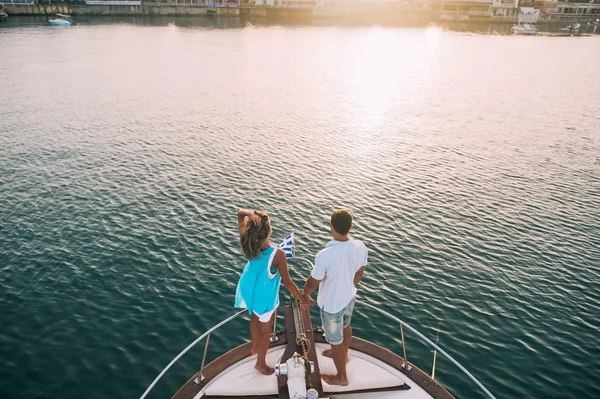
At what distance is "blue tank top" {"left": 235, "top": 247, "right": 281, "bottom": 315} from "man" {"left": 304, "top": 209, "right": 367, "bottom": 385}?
69cm

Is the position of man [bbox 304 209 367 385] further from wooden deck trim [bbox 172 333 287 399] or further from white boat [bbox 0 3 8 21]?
white boat [bbox 0 3 8 21]

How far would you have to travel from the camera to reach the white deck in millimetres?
7844

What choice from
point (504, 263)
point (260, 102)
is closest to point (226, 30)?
point (260, 102)

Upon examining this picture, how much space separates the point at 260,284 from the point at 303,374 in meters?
1.80

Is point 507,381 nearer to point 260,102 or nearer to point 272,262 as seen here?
point 272,262

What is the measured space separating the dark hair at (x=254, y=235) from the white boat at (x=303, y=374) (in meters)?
2.10

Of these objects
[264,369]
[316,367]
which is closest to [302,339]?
[316,367]

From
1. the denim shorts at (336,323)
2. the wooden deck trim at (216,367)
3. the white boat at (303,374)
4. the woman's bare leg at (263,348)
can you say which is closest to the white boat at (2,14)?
the wooden deck trim at (216,367)

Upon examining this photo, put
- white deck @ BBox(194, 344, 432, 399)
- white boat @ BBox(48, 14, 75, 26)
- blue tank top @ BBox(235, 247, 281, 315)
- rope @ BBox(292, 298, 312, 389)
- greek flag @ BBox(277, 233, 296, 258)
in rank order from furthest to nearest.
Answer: white boat @ BBox(48, 14, 75, 26) < greek flag @ BBox(277, 233, 296, 258) < white deck @ BBox(194, 344, 432, 399) < blue tank top @ BBox(235, 247, 281, 315) < rope @ BBox(292, 298, 312, 389)

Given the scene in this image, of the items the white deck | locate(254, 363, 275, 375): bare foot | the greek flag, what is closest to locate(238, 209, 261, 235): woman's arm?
the greek flag

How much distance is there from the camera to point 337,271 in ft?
23.7

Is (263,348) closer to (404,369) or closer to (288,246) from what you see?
(288,246)

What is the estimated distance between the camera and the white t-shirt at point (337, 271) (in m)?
7.11

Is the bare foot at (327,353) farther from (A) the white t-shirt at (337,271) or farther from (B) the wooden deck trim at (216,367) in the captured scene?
(A) the white t-shirt at (337,271)
